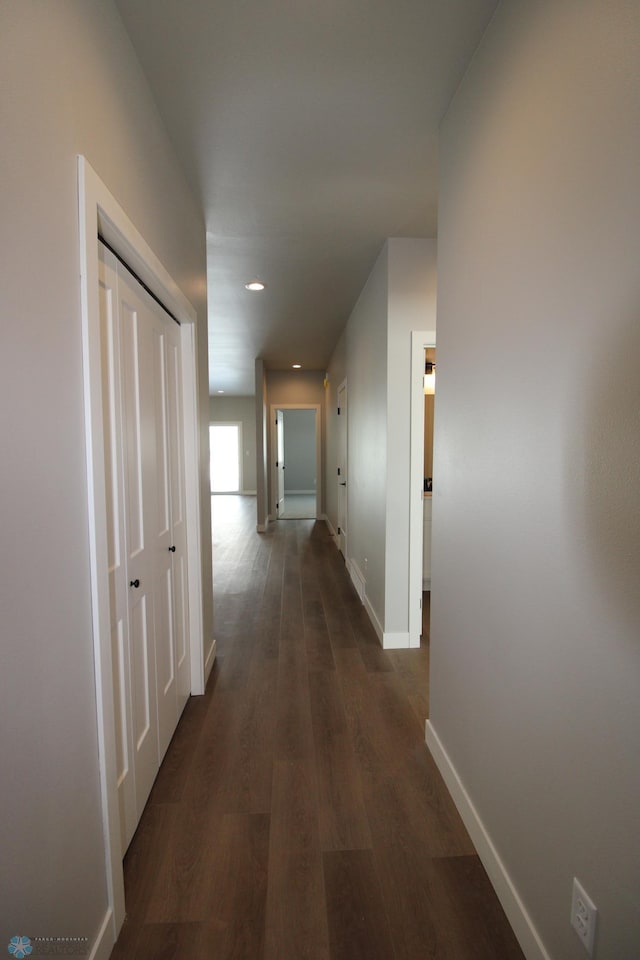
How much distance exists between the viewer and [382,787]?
188 centimetres

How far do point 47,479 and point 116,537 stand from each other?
544 millimetres

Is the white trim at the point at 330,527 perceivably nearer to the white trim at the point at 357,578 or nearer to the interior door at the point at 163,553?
the white trim at the point at 357,578

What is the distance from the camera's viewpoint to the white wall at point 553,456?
2.91 feet

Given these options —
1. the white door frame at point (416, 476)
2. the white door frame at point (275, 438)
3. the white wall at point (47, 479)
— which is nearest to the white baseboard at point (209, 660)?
the white door frame at point (416, 476)

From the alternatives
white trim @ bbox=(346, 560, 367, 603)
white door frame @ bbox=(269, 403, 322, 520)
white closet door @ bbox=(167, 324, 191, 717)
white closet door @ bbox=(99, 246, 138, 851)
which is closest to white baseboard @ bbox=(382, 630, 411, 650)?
white trim @ bbox=(346, 560, 367, 603)

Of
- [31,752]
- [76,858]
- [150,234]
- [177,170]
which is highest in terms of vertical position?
[177,170]

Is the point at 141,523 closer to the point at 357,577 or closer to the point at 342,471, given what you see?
the point at 357,577

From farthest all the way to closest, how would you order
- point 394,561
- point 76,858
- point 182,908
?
point 394,561
point 182,908
point 76,858

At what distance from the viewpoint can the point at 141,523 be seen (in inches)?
69.4

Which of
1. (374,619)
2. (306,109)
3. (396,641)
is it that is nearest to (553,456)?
(306,109)

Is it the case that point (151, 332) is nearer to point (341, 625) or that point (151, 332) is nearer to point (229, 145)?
point (229, 145)

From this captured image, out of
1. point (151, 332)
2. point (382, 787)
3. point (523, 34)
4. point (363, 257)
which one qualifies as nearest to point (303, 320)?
point (363, 257)

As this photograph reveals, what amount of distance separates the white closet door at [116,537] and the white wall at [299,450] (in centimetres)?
1066

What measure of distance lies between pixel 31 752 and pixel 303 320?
4.73 m
